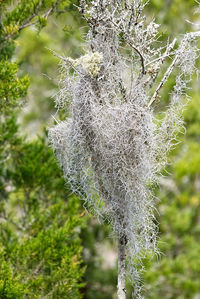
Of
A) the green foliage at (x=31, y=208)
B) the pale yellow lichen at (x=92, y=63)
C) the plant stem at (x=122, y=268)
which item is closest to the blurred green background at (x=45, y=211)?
the green foliage at (x=31, y=208)

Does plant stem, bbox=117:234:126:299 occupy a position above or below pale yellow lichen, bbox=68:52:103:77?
below

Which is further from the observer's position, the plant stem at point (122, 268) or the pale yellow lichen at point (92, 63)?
the plant stem at point (122, 268)

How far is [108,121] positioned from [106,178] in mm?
277

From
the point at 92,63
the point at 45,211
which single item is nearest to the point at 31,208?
the point at 45,211

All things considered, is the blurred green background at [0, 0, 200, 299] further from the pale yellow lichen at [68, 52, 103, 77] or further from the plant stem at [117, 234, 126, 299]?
the plant stem at [117, 234, 126, 299]

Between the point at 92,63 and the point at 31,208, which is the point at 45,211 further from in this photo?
the point at 92,63

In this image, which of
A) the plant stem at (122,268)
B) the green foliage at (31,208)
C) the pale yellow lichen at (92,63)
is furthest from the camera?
the green foliage at (31,208)

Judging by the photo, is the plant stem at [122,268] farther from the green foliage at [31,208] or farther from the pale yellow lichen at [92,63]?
the pale yellow lichen at [92,63]

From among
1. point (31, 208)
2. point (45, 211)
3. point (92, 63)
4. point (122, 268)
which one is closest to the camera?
point (92, 63)

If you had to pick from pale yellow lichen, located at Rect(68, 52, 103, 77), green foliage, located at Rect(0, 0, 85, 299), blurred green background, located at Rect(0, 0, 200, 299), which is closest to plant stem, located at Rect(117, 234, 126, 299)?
blurred green background, located at Rect(0, 0, 200, 299)

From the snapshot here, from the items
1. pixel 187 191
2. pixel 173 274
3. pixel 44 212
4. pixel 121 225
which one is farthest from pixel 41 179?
pixel 187 191

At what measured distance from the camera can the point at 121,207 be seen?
2242 mm

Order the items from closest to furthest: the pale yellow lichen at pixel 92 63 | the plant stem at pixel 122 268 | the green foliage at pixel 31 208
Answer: the pale yellow lichen at pixel 92 63 → the plant stem at pixel 122 268 → the green foliage at pixel 31 208

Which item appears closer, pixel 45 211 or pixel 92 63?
pixel 92 63
